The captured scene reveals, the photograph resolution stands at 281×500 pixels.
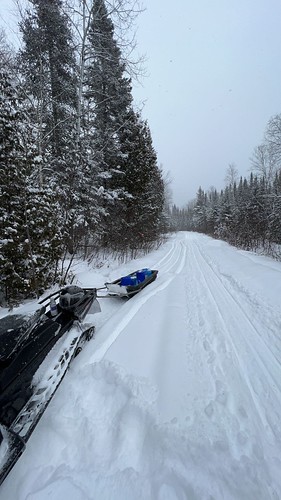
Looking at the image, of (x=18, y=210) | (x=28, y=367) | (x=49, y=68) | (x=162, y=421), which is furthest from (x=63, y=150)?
(x=162, y=421)

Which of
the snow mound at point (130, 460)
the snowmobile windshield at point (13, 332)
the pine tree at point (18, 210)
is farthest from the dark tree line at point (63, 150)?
the snow mound at point (130, 460)

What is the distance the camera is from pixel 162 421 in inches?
76.8

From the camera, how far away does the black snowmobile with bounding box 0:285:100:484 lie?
159 cm

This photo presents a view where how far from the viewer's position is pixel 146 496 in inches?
58.0

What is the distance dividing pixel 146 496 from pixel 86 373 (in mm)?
1278

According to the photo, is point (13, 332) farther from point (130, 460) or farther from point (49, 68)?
point (49, 68)

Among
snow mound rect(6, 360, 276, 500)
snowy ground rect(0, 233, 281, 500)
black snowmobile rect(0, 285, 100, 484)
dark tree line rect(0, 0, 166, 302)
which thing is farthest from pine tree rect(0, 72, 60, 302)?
snow mound rect(6, 360, 276, 500)

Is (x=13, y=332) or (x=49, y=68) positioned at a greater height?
(x=49, y=68)

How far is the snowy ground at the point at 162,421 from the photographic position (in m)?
1.53

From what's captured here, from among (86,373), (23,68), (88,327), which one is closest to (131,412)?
(86,373)

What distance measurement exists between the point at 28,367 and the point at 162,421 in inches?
51.8

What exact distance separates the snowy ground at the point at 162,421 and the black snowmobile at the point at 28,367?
0.81ft

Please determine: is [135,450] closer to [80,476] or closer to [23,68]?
[80,476]

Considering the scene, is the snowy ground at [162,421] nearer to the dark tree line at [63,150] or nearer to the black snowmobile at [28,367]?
the black snowmobile at [28,367]
